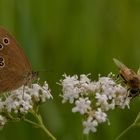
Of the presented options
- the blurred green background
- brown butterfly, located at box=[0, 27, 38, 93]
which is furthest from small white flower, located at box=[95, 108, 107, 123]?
the blurred green background

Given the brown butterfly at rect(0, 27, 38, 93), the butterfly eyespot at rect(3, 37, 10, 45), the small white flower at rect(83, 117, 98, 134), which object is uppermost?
the butterfly eyespot at rect(3, 37, 10, 45)

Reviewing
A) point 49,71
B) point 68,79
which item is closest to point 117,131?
point 49,71

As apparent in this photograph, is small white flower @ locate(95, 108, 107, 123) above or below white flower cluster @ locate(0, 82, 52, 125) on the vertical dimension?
below

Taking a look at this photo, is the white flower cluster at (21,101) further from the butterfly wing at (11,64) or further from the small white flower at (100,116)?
the small white flower at (100,116)

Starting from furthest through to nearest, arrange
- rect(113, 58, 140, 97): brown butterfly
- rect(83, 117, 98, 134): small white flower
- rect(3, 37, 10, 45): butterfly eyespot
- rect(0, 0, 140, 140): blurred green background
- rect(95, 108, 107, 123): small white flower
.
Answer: rect(0, 0, 140, 140): blurred green background < rect(3, 37, 10, 45): butterfly eyespot < rect(113, 58, 140, 97): brown butterfly < rect(95, 108, 107, 123): small white flower < rect(83, 117, 98, 134): small white flower

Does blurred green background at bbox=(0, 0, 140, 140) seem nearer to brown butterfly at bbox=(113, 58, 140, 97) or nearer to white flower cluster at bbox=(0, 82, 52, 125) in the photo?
white flower cluster at bbox=(0, 82, 52, 125)

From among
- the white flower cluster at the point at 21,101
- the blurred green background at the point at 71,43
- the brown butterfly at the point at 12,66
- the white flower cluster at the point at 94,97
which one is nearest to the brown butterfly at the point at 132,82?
the white flower cluster at the point at 94,97

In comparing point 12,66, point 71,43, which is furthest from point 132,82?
point 71,43
